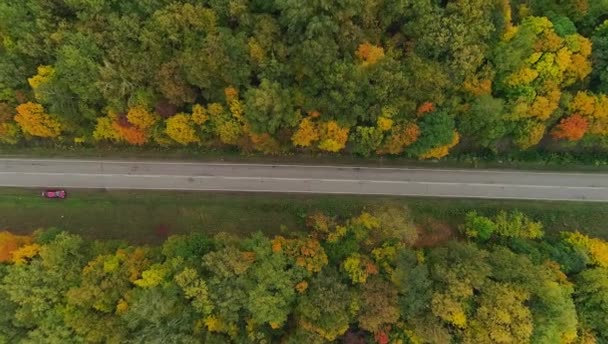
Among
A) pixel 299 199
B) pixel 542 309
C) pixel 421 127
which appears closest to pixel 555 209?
pixel 542 309

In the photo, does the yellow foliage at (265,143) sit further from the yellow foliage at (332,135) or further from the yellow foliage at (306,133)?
the yellow foliage at (332,135)

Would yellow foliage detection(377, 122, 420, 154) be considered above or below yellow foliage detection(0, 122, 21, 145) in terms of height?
above

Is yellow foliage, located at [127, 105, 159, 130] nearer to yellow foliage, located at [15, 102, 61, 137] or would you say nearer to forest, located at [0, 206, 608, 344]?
yellow foliage, located at [15, 102, 61, 137]

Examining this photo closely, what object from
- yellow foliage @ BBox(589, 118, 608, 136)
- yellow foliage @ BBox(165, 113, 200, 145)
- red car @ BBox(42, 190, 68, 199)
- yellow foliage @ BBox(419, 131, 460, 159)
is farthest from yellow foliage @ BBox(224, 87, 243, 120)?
yellow foliage @ BBox(589, 118, 608, 136)

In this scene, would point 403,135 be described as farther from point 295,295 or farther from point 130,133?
point 130,133

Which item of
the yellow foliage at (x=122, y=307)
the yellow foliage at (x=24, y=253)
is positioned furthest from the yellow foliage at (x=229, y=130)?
the yellow foliage at (x=24, y=253)

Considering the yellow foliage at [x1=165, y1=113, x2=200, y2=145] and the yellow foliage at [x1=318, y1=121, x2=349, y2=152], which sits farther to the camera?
the yellow foliage at [x1=165, y1=113, x2=200, y2=145]

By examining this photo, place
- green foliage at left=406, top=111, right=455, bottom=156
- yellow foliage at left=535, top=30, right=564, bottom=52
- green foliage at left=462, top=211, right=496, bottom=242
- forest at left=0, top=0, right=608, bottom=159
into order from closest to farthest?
forest at left=0, top=0, right=608, bottom=159
yellow foliage at left=535, top=30, right=564, bottom=52
green foliage at left=406, top=111, right=455, bottom=156
green foliage at left=462, top=211, right=496, bottom=242
